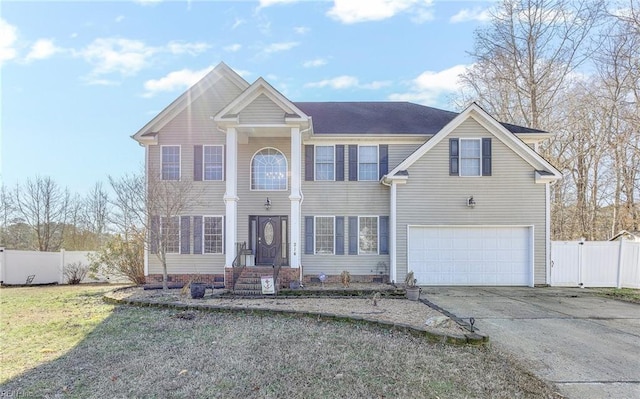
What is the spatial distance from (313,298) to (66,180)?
25.8 m

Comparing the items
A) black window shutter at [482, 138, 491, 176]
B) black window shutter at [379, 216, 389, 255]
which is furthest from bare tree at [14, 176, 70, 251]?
black window shutter at [482, 138, 491, 176]

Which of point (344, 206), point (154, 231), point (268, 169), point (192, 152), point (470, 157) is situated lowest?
point (154, 231)

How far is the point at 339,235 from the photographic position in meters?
14.3

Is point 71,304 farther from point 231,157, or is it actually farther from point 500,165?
point 500,165

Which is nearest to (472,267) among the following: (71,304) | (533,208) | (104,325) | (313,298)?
(533,208)

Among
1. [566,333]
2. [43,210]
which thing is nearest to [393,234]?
[566,333]

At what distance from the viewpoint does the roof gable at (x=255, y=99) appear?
12625 mm

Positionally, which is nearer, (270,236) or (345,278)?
(345,278)

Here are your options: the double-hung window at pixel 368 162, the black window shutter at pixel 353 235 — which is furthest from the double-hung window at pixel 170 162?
the double-hung window at pixel 368 162

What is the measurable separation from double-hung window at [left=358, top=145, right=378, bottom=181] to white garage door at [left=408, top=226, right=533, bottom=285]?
258 centimetres

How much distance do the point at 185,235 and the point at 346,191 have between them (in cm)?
639

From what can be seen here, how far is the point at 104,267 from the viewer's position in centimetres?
1630

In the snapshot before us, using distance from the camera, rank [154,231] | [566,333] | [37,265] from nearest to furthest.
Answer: [566,333]
[154,231]
[37,265]

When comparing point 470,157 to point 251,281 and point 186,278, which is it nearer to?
point 251,281
